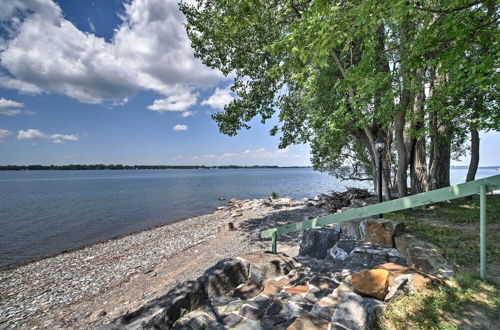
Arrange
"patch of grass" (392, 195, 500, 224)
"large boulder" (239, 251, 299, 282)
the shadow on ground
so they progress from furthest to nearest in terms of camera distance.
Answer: the shadow on ground < "patch of grass" (392, 195, 500, 224) < "large boulder" (239, 251, 299, 282)

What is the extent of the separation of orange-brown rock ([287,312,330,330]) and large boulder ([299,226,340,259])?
359cm

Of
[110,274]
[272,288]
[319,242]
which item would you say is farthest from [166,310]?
[110,274]

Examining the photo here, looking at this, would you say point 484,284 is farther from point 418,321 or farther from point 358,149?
point 358,149

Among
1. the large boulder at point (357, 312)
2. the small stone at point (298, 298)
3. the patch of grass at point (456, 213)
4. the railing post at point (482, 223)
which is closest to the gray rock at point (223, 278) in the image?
the small stone at point (298, 298)

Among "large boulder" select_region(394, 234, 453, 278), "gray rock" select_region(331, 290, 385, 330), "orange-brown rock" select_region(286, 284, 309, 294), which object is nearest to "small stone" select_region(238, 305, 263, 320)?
"orange-brown rock" select_region(286, 284, 309, 294)

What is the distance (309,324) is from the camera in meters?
2.57

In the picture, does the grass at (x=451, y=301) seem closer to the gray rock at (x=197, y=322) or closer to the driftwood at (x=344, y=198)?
the gray rock at (x=197, y=322)

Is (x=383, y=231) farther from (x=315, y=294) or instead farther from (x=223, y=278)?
(x=223, y=278)

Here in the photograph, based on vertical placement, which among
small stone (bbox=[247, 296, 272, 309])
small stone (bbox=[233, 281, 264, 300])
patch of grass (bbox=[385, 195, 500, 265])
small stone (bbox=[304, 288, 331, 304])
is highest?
patch of grass (bbox=[385, 195, 500, 265])

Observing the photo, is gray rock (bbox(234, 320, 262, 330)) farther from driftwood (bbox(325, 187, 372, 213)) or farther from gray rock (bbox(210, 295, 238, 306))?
driftwood (bbox(325, 187, 372, 213))

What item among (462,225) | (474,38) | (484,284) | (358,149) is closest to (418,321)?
(484,284)

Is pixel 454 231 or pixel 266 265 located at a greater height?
pixel 454 231

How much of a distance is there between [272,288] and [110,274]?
879cm

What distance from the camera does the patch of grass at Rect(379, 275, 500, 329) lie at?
2471 mm
